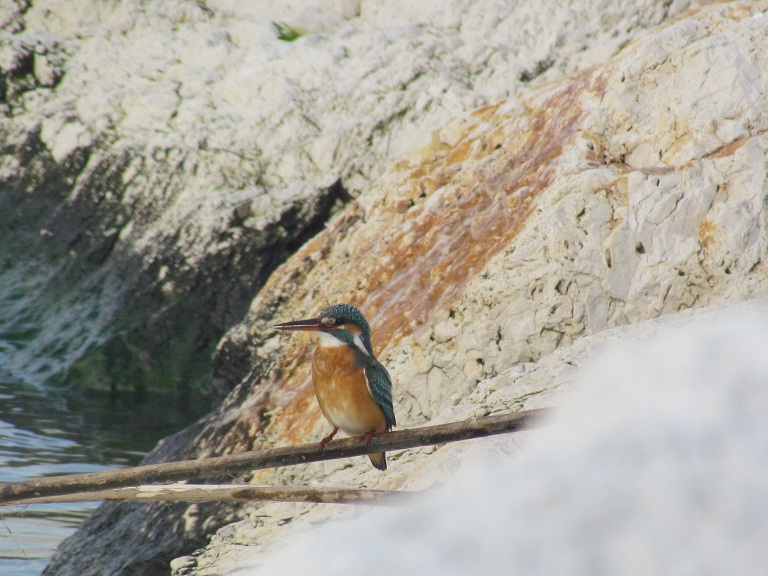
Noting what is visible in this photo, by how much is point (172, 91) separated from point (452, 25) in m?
2.69

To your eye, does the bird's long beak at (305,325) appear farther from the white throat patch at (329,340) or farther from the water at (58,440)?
the water at (58,440)

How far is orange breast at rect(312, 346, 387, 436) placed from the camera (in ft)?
11.4

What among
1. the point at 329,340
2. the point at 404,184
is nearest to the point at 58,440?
the point at 404,184

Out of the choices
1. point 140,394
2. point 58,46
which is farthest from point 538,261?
point 58,46

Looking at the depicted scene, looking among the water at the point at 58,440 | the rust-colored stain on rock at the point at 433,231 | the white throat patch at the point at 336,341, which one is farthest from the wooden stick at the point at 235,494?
the water at the point at 58,440

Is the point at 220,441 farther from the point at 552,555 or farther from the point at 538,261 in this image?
the point at 552,555

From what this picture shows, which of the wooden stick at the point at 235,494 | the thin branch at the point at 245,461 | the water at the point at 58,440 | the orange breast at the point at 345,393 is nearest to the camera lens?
the thin branch at the point at 245,461

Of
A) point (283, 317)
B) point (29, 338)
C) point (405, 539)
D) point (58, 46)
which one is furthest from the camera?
point (58, 46)

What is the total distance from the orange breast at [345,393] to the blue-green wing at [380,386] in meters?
0.02

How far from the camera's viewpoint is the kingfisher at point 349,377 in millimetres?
3471

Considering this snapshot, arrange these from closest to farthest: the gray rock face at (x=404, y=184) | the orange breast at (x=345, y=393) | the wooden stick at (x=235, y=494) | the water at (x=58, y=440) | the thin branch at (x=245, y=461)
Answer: the thin branch at (x=245, y=461) < the wooden stick at (x=235, y=494) < the orange breast at (x=345, y=393) < the gray rock face at (x=404, y=184) < the water at (x=58, y=440)

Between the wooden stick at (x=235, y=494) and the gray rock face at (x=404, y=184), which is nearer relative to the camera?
the wooden stick at (x=235, y=494)

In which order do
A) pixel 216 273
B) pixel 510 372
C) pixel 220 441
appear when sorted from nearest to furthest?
pixel 510 372 < pixel 220 441 < pixel 216 273

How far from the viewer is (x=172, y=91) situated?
29.8 ft
